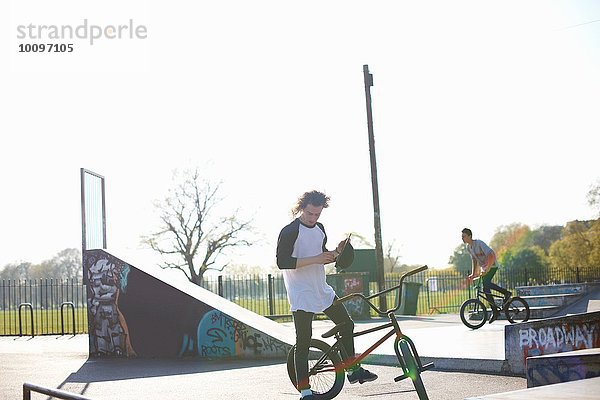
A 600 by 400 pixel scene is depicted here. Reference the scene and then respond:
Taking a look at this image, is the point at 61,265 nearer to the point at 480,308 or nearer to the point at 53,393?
the point at 480,308

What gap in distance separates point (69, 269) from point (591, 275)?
55.4m

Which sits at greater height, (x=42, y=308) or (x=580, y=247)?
(x=580, y=247)

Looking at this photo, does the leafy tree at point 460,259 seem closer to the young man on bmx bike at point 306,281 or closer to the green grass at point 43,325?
the green grass at point 43,325

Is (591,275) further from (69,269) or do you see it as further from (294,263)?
(69,269)

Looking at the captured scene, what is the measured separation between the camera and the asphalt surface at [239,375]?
8.51m

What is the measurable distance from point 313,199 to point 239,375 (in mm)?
4404

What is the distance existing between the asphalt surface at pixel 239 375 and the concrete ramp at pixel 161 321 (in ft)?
A: 1.35

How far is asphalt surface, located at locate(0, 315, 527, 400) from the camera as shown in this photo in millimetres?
8508

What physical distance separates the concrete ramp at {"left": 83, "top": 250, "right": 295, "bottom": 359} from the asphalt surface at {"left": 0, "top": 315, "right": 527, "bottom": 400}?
41 centimetres

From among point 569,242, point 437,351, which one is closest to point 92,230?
point 437,351

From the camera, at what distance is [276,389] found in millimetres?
9000

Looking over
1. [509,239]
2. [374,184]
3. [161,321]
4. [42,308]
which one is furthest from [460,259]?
[161,321]

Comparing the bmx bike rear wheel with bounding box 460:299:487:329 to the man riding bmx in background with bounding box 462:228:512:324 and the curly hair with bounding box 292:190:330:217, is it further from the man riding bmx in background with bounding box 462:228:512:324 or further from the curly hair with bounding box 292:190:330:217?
the curly hair with bounding box 292:190:330:217

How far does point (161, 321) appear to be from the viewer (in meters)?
13.8
